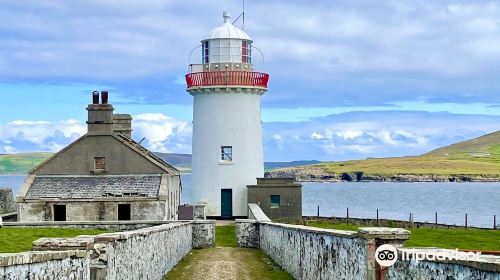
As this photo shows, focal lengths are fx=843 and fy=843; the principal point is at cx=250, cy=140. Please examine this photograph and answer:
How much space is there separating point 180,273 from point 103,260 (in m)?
9.24

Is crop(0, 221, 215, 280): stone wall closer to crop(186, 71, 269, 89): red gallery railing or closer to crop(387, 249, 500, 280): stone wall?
crop(387, 249, 500, 280): stone wall

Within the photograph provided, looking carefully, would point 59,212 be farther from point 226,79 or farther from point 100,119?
point 226,79

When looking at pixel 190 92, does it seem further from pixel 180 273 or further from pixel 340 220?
pixel 180 273

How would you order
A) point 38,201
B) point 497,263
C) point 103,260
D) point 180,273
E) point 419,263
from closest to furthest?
point 497,263 → point 419,263 → point 103,260 → point 180,273 → point 38,201

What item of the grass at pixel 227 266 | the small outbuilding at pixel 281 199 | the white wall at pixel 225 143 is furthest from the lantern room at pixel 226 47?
the grass at pixel 227 266

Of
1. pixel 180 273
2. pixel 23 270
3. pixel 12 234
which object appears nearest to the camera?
pixel 23 270

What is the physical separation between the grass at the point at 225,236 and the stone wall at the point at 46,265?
22.3 m

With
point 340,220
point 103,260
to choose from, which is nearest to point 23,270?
point 103,260

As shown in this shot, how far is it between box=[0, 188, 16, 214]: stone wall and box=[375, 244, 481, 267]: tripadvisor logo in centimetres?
3357

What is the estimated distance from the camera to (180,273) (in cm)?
2188

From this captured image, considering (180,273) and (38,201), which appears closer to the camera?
(180,273)

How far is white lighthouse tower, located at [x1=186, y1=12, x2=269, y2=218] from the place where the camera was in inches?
1715

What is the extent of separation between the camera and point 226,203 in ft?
145

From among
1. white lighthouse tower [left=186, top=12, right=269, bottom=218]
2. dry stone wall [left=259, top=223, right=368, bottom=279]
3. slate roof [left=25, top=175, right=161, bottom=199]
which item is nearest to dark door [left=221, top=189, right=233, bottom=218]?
white lighthouse tower [left=186, top=12, right=269, bottom=218]
